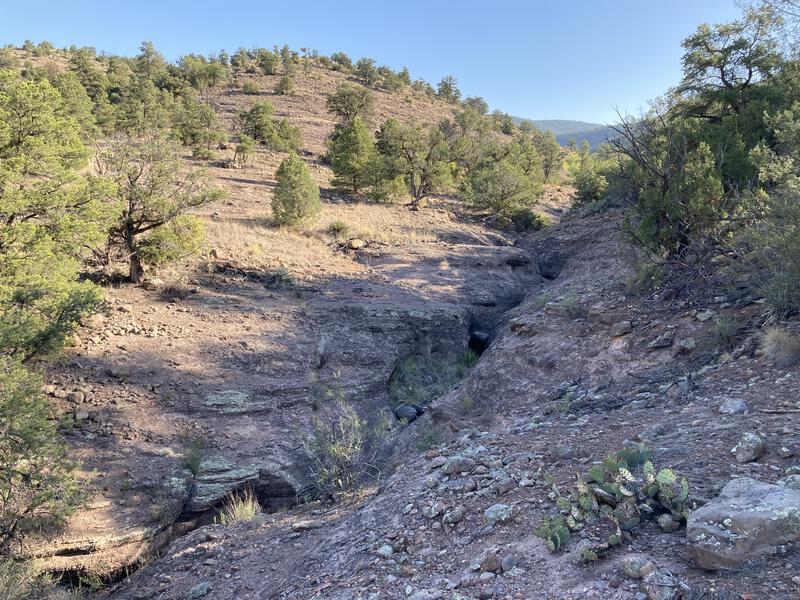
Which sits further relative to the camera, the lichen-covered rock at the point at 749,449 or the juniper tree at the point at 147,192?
the juniper tree at the point at 147,192

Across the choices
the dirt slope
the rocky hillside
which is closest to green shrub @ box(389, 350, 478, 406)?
the rocky hillside

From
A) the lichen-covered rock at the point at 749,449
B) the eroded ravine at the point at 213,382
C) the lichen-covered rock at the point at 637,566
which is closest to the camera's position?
the lichen-covered rock at the point at 637,566

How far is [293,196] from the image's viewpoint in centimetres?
1648

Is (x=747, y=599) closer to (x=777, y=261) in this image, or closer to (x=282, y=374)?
(x=777, y=261)

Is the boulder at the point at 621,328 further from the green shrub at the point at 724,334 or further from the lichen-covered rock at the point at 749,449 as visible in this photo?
the lichen-covered rock at the point at 749,449

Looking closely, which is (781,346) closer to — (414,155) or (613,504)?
(613,504)

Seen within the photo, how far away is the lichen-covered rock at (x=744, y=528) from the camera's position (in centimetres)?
245

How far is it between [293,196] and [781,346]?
47.0 feet

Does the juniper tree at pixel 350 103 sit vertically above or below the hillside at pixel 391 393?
above

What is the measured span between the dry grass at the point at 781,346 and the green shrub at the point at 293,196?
13993 mm

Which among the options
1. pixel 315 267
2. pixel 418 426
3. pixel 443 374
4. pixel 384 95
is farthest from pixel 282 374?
pixel 384 95

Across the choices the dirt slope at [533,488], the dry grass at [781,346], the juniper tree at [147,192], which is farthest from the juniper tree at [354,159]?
the dry grass at [781,346]

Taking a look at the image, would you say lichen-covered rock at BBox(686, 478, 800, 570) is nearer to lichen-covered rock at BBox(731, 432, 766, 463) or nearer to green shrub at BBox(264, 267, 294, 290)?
lichen-covered rock at BBox(731, 432, 766, 463)

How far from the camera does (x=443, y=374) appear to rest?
1176 centimetres
